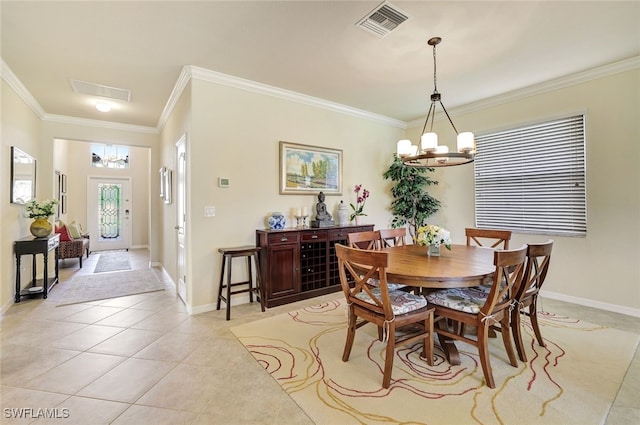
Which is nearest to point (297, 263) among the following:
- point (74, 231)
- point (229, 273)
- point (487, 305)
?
point (229, 273)

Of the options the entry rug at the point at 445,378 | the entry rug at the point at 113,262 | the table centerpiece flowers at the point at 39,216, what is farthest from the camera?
the entry rug at the point at 113,262

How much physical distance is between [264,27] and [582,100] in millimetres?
3802

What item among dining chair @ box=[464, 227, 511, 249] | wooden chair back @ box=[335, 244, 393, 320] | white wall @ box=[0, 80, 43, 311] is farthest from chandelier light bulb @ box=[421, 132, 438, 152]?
white wall @ box=[0, 80, 43, 311]

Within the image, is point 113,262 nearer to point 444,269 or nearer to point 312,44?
point 312,44

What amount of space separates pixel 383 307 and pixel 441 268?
1.87 ft

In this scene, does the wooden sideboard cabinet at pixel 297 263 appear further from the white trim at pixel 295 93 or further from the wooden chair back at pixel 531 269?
the wooden chair back at pixel 531 269

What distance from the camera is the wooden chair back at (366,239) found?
2.99 m

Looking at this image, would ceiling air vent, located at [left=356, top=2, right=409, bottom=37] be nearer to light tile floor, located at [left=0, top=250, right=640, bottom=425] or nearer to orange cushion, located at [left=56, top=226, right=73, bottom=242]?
light tile floor, located at [left=0, top=250, right=640, bottom=425]

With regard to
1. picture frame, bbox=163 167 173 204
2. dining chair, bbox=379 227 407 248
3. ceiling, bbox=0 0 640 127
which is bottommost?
dining chair, bbox=379 227 407 248

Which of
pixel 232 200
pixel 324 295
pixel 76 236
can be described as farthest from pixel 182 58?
pixel 76 236

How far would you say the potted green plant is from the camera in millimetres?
4906

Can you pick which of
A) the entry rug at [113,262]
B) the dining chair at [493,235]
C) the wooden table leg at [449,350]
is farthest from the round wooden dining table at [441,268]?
the entry rug at [113,262]

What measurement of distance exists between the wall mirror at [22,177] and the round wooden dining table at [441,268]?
4.67 m

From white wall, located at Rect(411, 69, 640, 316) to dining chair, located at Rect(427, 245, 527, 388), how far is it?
2.01 metres
